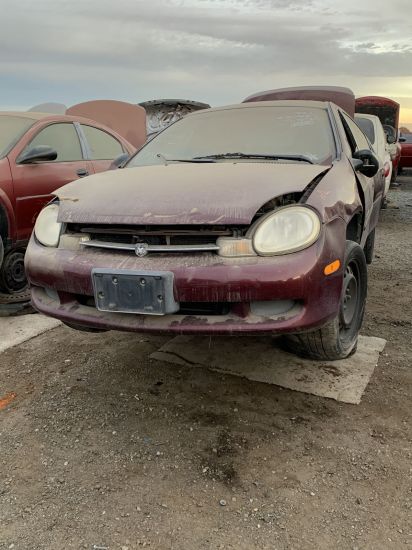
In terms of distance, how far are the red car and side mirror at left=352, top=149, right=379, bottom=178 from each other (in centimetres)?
224

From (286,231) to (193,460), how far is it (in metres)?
1.09

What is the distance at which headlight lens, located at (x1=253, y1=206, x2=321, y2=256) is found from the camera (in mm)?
2266

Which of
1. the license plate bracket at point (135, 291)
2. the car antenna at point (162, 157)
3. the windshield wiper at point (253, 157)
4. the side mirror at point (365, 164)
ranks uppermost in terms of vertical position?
the windshield wiper at point (253, 157)

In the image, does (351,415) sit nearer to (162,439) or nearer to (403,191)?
(162,439)

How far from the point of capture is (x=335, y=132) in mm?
3338

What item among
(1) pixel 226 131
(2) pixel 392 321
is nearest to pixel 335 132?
(1) pixel 226 131

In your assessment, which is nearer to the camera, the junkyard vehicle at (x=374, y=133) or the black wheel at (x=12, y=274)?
the black wheel at (x=12, y=274)

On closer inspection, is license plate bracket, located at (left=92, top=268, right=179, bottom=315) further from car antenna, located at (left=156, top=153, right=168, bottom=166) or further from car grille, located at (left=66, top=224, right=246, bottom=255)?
car antenna, located at (left=156, top=153, right=168, bottom=166)

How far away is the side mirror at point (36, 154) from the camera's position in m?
4.51

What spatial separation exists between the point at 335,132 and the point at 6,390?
2561mm

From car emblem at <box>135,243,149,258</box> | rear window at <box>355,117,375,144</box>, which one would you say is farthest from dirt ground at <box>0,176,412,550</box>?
rear window at <box>355,117,375,144</box>

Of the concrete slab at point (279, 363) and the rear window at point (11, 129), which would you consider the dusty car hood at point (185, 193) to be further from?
the rear window at point (11, 129)

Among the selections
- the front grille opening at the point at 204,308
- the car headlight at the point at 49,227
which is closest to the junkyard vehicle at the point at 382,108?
the car headlight at the point at 49,227

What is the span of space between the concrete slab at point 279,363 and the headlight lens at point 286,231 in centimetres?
76
